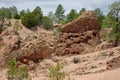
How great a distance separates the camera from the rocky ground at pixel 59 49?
4409cm

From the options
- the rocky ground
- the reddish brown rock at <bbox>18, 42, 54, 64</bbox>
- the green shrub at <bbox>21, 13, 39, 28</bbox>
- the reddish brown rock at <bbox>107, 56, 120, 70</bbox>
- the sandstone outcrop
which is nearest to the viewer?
the reddish brown rock at <bbox>107, 56, 120, 70</bbox>

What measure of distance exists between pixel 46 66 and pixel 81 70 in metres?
7.96

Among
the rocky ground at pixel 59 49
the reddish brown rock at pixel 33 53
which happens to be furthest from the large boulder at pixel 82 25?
the reddish brown rock at pixel 33 53

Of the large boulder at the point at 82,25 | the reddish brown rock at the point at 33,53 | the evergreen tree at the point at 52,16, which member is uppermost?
the evergreen tree at the point at 52,16

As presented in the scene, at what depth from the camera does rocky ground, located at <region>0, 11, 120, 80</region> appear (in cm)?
4409

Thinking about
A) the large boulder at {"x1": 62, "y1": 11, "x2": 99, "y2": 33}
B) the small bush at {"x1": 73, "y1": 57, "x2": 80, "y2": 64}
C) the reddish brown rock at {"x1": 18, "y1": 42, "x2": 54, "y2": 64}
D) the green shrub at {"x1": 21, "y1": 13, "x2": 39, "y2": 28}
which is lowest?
the small bush at {"x1": 73, "y1": 57, "x2": 80, "y2": 64}

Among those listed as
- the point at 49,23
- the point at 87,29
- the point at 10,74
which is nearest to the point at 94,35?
the point at 87,29

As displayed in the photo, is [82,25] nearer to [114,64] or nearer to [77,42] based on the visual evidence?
[77,42]

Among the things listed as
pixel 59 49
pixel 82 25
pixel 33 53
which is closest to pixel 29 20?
pixel 82 25

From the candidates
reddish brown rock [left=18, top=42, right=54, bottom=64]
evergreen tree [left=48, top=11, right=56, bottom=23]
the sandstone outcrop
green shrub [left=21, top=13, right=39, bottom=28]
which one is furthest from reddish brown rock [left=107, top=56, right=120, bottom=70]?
evergreen tree [left=48, top=11, right=56, bottom=23]

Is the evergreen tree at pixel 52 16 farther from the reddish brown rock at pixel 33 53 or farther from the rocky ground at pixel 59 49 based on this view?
the reddish brown rock at pixel 33 53

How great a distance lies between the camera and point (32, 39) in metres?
53.3

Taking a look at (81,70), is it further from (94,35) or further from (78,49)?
(94,35)

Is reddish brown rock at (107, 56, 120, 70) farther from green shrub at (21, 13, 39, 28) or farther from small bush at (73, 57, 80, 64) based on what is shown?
green shrub at (21, 13, 39, 28)
